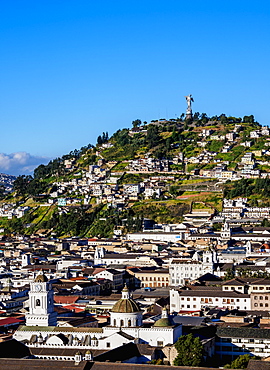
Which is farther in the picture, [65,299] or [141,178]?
[141,178]

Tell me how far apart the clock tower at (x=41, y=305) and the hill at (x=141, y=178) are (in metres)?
70.3

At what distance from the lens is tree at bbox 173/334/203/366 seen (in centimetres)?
4106

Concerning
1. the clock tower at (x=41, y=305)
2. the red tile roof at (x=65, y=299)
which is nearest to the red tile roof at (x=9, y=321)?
the clock tower at (x=41, y=305)

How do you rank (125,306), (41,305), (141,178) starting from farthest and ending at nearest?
(141,178), (41,305), (125,306)

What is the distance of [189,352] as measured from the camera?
136ft

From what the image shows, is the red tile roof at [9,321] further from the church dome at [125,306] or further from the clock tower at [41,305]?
the church dome at [125,306]

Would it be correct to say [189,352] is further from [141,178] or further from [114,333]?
[141,178]

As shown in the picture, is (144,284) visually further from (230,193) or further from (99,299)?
(230,193)

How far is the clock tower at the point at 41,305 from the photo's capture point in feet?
163

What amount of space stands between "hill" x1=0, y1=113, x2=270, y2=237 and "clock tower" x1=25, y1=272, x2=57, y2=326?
2767 inches

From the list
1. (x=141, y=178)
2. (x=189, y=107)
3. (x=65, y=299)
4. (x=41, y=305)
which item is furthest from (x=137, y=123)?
(x=41, y=305)

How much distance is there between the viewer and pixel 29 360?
39094mm

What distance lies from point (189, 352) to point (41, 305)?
11.9 meters

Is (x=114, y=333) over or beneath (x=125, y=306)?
beneath
